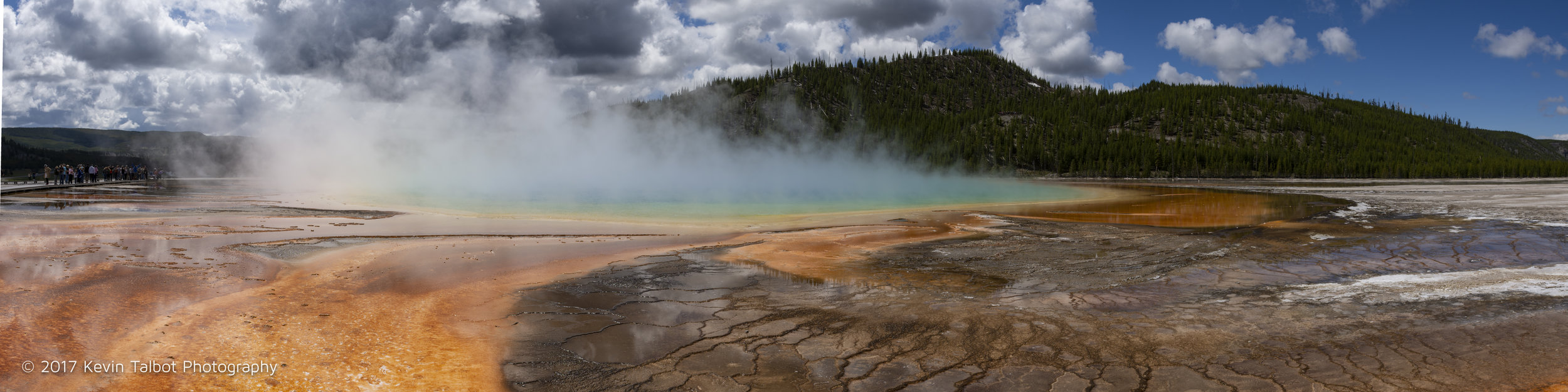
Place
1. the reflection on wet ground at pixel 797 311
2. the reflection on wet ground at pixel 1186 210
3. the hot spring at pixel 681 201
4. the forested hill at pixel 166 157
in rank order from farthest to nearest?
the forested hill at pixel 166 157 < the hot spring at pixel 681 201 < the reflection on wet ground at pixel 1186 210 < the reflection on wet ground at pixel 797 311

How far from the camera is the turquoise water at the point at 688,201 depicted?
25.5 m

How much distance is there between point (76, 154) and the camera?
4759 inches

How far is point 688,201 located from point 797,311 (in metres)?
26.3

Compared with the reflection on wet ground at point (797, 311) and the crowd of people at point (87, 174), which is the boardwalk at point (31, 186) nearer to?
the crowd of people at point (87, 174)

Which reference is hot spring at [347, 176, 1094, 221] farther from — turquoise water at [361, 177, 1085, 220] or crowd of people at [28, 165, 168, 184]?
crowd of people at [28, 165, 168, 184]

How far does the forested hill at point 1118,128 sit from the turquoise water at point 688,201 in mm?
75925

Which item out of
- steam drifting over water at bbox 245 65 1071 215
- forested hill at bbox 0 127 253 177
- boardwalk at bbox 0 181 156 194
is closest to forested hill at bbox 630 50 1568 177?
steam drifting over water at bbox 245 65 1071 215

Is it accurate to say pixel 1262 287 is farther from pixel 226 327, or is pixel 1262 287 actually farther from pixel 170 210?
pixel 170 210

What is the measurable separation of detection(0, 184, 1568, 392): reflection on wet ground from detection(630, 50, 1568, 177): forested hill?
105 m

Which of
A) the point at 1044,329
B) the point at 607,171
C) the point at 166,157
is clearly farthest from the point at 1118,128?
the point at 166,157

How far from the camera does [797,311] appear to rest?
26.3ft

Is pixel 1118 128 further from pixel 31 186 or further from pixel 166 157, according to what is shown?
pixel 166 157

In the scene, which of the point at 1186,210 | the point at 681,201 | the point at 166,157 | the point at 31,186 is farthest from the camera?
the point at 166,157

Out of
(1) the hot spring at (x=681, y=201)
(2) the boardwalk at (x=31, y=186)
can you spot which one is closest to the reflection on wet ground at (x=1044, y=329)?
(1) the hot spring at (x=681, y=201)
